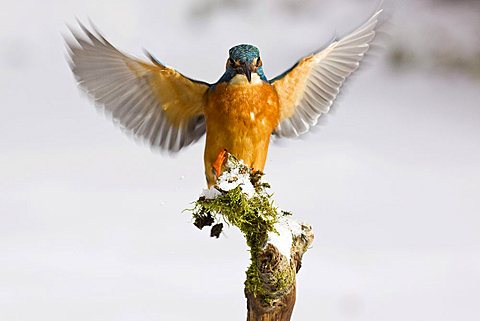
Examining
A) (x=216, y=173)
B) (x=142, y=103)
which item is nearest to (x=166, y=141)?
(x=142, y=103)

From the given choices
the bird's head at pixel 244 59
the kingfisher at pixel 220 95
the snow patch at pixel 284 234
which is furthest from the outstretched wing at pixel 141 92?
the snow patch at pixel 284 234

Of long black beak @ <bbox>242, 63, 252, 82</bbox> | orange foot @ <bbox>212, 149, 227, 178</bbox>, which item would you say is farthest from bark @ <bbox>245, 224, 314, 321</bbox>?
long black beak @ <bbox>242, 63, 252, 82</bbox>

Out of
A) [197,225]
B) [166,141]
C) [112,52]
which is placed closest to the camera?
[197,225]

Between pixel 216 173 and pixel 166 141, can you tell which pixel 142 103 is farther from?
pixel 216 173

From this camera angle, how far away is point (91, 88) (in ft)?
5.44

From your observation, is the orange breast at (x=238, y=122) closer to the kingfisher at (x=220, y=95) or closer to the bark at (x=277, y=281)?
the kingfisher at (x=220, y=95)

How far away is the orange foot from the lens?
1.55 m

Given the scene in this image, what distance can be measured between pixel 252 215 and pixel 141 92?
14.2 inches

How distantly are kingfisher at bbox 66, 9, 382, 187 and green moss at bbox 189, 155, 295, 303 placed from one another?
0.22 feet

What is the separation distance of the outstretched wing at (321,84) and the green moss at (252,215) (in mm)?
238

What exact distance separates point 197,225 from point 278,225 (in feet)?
0.47

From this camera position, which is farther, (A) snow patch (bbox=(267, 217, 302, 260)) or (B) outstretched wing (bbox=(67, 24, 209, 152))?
(B) outstretched wing (bbox=(67, 24, 209, 152))

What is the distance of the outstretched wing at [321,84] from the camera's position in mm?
1722

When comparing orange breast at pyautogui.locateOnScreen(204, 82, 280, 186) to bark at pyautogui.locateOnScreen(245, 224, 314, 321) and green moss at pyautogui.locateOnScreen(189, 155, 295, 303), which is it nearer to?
green moss at pyautogui.locateOnScreen(189, 155, 295, 303)
